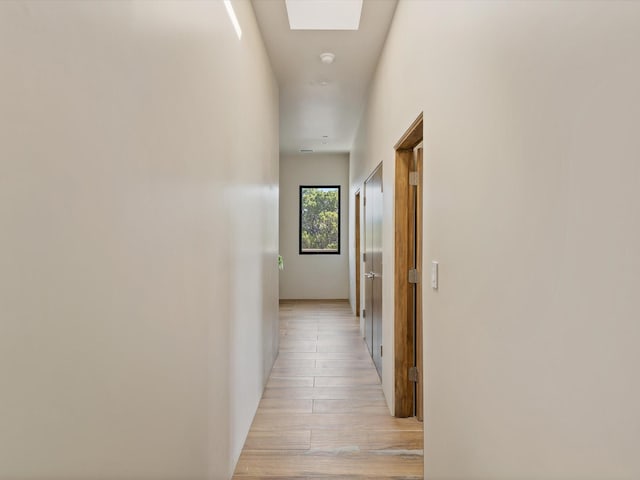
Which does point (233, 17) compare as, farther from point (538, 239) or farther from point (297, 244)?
point (297, 244)

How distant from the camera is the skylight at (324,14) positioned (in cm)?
261

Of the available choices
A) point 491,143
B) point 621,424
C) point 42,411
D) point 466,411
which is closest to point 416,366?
point 466,411

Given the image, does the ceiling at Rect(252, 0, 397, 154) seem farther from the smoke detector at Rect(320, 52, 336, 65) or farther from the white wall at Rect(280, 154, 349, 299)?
the white wall at Rect(280, 154, 349, 299)

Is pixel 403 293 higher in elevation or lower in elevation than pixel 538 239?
lower

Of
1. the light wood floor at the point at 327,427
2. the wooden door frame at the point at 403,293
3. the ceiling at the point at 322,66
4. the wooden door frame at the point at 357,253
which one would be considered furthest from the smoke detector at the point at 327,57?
the wooden door frame at the point at 357,253

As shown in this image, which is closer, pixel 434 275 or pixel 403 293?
pixel 434 275

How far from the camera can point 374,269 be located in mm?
4059

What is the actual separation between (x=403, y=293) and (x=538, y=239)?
1.93m

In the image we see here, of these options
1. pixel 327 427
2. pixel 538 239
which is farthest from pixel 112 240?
pixel 327 427

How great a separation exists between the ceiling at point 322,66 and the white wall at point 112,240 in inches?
50.6

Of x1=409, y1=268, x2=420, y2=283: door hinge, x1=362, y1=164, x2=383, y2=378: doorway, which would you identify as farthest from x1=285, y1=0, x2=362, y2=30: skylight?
x1=409, y1=268, x2=420, y2=283: door hinge

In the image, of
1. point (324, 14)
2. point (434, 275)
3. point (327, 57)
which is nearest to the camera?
point (434, 275)

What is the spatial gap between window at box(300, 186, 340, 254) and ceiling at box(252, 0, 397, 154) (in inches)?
81.0

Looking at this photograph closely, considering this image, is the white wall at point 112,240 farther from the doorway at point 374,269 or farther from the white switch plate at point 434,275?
the doorway at point 374,269
